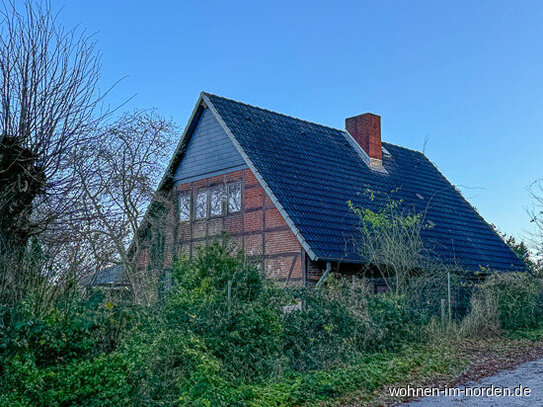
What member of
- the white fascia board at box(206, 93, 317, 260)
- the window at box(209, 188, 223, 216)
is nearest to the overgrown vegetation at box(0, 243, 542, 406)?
the white fascia board at box(206, 93, 317, 260)

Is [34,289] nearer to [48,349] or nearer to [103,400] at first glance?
[48,349]

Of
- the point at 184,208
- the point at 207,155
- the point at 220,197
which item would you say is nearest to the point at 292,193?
the point at 220,197

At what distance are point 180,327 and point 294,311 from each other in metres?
2.29

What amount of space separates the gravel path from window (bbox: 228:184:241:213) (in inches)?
382

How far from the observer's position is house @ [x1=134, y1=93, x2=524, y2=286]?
1669cm

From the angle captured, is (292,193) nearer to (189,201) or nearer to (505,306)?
(189,201)

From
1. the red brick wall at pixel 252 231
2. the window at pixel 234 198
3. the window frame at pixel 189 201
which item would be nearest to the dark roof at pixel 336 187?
the red brick wall at pixel 252 231

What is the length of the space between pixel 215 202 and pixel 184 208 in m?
1.62

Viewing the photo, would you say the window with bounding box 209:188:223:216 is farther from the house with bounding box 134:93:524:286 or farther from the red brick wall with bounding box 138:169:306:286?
the red brick wall with bounding box 138:169:306:286

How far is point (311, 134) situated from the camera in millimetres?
21828

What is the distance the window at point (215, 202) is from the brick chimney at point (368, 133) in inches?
249

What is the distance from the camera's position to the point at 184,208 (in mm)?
20672

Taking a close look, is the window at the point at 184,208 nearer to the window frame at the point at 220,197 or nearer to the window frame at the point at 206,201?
the window frame at the point at 206,201

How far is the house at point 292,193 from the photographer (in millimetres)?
16688
